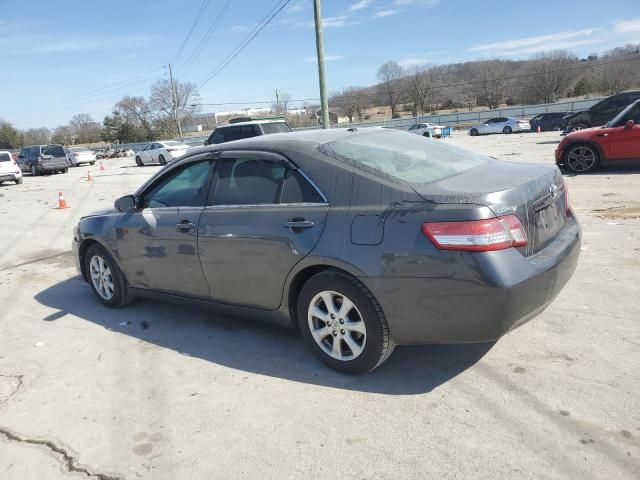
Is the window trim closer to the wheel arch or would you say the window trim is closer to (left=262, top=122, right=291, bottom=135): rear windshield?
the wheel arch

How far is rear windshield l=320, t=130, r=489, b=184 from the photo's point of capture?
3.33 m

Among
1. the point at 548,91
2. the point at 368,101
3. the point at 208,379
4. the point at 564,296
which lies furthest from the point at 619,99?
the point at 368,101

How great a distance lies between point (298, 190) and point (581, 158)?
33.0 ft

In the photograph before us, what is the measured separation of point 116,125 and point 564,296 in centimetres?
8243

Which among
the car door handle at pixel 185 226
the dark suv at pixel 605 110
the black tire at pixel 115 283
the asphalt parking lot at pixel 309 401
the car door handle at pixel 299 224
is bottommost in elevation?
the asphalt parking lot at pixel 309 401

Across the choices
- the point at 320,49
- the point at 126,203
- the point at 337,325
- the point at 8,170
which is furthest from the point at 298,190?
the point at 8,170

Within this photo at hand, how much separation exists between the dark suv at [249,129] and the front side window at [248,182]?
14.2 metres

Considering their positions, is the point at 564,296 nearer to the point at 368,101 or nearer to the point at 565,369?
the point at 565,369

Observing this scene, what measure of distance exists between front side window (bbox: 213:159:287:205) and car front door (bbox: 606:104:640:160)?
32.0 ft

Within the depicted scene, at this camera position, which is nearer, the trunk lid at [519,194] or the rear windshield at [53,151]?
the trunk lid at [519,194]

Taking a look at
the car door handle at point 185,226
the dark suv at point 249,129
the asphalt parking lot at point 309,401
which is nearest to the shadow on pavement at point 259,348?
the asphalt parking lot at point 309,401

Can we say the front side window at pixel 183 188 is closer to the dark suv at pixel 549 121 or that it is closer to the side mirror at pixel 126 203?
the side mirror at pixel 126 203

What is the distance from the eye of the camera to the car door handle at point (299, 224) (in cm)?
334

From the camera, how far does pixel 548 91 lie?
73.2m
